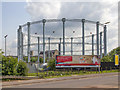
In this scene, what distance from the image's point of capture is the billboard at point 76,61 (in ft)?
159

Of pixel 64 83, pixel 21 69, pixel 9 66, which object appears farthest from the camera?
pixel 21 69

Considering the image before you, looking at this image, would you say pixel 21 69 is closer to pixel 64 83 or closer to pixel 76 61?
pixel 64 83

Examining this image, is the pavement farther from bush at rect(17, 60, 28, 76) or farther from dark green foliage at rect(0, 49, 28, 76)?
bush at rect(17, 60, 28, 76)

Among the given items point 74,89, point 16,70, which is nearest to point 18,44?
point 16,70

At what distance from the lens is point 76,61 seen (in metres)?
49.6

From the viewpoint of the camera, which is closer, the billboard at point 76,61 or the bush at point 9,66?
the bush at point 9,66

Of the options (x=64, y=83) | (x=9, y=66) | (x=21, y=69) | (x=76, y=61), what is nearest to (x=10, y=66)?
(x=9, y=66)

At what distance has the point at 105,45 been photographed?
7194 cm

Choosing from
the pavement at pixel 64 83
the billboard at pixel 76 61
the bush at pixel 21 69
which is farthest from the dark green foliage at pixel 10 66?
the billboard at pixel 76 61

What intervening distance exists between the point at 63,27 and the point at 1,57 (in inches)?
1915

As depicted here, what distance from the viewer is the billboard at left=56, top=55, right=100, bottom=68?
48531 millimetres

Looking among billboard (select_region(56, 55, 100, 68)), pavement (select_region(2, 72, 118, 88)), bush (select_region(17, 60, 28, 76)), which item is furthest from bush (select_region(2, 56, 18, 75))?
billboard (select_region(56, 55, 100, 68))

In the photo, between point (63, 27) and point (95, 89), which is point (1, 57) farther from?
point (63, 27)

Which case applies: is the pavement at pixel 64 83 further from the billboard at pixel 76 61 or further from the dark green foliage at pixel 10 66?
the billboard at pixel 76 61
